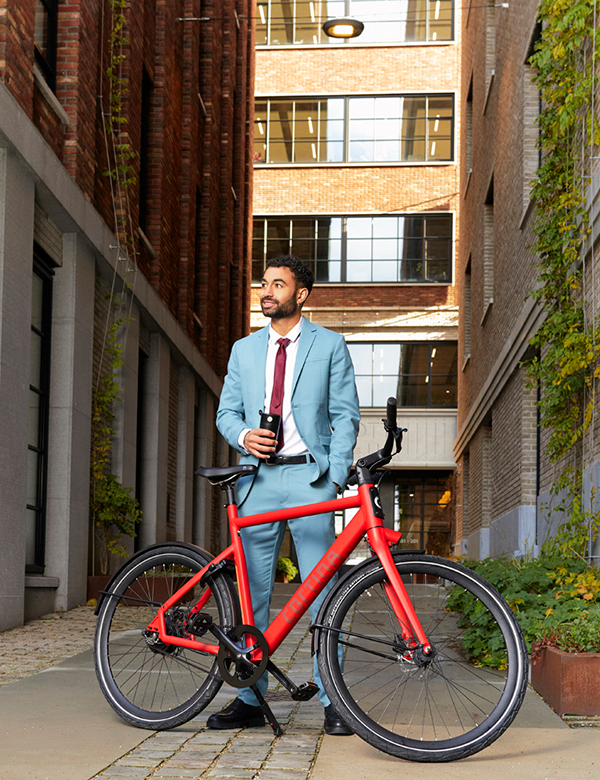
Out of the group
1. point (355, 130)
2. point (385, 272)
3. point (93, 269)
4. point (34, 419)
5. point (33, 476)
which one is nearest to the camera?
point (33, 476)

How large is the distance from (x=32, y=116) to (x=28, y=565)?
4.34 m

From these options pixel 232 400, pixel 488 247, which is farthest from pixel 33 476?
pixel 488 247

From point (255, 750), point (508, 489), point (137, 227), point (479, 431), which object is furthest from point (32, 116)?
point (479, 431)

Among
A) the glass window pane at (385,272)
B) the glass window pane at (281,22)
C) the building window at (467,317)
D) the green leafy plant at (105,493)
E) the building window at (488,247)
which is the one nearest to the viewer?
the green leafy plant at (105,493)

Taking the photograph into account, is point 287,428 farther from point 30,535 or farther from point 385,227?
point 385,227

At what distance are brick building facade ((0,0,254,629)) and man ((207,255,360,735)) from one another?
4440mm

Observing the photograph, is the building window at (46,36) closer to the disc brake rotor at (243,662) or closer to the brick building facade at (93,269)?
the brick building facade at (93,269)

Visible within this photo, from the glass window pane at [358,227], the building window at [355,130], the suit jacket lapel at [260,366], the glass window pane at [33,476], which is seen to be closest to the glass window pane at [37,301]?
the glass window pane at [33,476]

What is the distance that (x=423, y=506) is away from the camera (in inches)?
1188

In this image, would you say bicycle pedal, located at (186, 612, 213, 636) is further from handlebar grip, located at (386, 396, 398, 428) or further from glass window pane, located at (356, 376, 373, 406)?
glass window pane, located at (356, 376, 373, 406)

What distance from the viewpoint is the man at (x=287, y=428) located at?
4273 mm

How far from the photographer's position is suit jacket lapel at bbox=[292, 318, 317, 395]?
4.44m

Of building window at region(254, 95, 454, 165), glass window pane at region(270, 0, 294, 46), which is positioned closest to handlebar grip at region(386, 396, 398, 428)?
building window at region(254, 95, 454, 165)

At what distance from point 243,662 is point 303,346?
139 centimetres
